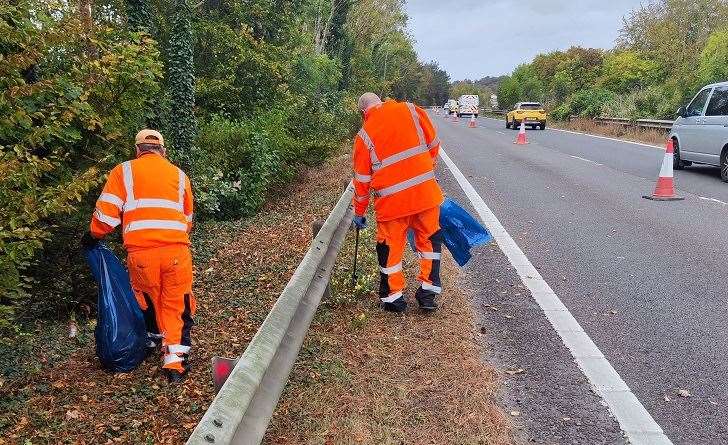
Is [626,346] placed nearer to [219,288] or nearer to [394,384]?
[394,384]

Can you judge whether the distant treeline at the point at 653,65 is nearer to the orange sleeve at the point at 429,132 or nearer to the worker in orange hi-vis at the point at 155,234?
the orange sleeve at the point at 429,132

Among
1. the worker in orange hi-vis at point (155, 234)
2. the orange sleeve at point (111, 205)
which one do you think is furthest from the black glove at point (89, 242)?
the orange sleeve at point (111, 205)

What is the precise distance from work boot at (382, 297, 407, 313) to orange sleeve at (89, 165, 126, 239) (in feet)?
6.86

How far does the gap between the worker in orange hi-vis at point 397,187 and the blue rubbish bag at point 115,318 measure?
1.85 meters

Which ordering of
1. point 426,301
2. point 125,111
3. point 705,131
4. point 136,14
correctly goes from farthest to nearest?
point 705,131, point 136,14, point 125,111, point 426,301

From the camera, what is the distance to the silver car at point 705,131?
12.5 m

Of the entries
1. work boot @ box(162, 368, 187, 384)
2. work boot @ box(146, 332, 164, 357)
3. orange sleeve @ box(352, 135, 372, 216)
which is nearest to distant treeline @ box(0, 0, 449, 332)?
work boot @ box(146, 332, 164, 357)

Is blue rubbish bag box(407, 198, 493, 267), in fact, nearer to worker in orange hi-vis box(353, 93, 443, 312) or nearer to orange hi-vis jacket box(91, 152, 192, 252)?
worker in orange hi-vis box(353, 93, 443, 312)

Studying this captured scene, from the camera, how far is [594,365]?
12.5ft

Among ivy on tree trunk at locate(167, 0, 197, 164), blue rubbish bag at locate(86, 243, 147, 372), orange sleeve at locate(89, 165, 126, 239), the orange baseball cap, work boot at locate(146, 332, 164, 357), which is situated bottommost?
work boot at locate(146, 332, 164, 357)

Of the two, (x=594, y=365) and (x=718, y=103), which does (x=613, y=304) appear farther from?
(x=718, y=103)

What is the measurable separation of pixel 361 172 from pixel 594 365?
223cm

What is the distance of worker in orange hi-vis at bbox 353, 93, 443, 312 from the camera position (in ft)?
15.7

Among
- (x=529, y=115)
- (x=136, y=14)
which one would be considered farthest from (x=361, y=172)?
(x=529, y=115)
